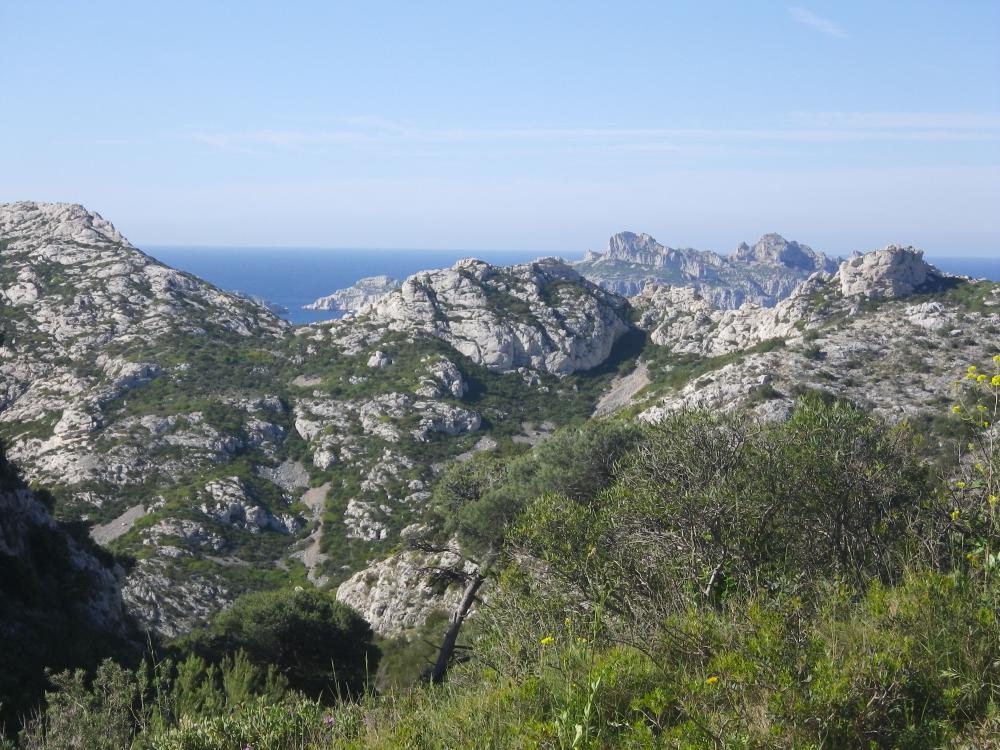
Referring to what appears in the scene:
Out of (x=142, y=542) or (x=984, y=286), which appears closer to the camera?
(x=142, y=542)

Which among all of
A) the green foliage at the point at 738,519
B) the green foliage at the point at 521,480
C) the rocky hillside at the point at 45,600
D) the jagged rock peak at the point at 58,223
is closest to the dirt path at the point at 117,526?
the rocky hillside at the point at 45,600

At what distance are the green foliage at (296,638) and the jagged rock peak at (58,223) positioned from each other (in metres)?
136

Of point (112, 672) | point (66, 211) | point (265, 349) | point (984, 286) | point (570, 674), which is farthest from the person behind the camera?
point (66, 211)

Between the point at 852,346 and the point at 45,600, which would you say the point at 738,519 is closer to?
the point at 45,600

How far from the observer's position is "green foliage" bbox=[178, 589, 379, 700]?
2638 centimetres

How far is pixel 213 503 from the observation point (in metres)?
73.7

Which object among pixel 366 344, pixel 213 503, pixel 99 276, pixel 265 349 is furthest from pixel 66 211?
pixel 213 503

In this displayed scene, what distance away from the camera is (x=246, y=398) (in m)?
99.9

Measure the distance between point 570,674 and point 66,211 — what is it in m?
177

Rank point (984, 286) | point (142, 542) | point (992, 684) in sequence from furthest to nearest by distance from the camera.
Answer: point (984, 286) < point (142, 542) < point (992, 684)

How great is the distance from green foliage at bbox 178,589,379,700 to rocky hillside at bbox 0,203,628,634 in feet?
79.3

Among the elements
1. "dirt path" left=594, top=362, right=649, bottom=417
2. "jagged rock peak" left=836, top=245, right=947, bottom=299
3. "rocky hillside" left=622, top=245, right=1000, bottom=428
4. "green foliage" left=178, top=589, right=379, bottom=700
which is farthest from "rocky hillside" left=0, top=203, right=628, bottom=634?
"jagged rock peak" left=836, top=245, right=947, bottom=299

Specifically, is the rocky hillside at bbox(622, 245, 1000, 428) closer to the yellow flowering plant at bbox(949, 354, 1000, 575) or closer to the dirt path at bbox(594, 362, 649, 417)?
the dirt path at bbox(594, 362, 649, 417)

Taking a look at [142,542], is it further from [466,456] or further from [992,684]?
[992,684]
